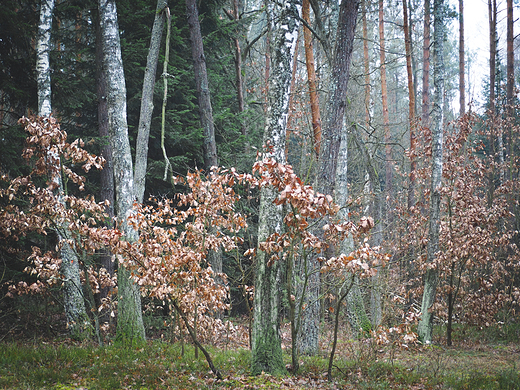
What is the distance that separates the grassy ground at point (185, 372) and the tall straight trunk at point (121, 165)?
707mm

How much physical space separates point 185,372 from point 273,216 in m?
2.82

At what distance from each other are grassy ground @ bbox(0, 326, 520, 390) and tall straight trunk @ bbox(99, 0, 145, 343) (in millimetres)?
707

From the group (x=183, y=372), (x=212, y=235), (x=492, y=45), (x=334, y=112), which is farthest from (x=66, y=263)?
(x=492, y=45)

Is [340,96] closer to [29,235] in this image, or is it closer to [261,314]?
[261,314]

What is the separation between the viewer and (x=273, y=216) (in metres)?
6.03

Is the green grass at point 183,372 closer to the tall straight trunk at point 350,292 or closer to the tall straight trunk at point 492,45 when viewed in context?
the tall straight trunk at point 350,292

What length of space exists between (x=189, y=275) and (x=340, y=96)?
4.84 metres

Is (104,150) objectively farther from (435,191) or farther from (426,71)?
(426,71)

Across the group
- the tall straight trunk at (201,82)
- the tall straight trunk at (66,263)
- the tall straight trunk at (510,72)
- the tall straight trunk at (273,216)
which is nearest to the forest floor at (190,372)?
the tall straight trunk at (273,216)

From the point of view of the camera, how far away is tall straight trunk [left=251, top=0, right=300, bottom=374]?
5.87 meters

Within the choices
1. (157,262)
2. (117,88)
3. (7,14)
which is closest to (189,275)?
(157,262)

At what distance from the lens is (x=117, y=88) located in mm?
8789

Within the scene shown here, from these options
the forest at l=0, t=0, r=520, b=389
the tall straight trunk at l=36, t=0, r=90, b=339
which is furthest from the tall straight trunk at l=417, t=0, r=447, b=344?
the tall straight trunk at l=36, t=0, r=90, b=339

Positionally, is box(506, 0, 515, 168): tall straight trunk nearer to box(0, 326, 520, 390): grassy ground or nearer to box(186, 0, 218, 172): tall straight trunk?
box(0, 326, 520, 390): grassy ground
